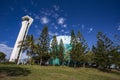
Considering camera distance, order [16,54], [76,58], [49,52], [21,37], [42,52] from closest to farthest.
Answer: [76,58] → [42,52] → [49,52] → [16,54] → [21,37]

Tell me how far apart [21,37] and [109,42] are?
4903 cm

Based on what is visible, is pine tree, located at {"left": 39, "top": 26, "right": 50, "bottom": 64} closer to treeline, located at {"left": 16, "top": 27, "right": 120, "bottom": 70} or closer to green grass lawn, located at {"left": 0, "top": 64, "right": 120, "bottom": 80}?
treeline, located at {"left": 16, "top": 27, "right": 120, "bottom": 70}

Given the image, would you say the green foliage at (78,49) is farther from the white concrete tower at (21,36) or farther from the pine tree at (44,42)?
the white concrete tower at (21,36)

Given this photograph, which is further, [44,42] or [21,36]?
[21,36]

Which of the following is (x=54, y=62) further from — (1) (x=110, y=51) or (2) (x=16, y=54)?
(1) (x=110, y=51)

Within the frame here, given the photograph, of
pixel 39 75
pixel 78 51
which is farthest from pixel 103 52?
pixel 39 75

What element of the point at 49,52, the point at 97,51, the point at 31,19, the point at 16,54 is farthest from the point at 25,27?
the point at 97,51

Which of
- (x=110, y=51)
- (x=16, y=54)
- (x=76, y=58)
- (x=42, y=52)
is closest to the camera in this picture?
(x=110, y=51)

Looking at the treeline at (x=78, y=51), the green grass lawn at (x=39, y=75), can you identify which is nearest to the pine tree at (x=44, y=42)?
the treeline at (x=78, y=51)

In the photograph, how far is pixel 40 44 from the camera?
186 feet

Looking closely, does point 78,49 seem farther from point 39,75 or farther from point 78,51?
point 39,75

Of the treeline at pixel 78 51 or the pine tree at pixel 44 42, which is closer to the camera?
the treeline at pixel 78 51

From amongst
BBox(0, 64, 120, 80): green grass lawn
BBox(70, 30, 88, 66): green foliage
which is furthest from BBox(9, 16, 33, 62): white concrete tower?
BBox(0, 64, 120, 80): green grass lawn

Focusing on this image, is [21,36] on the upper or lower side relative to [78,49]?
upper
